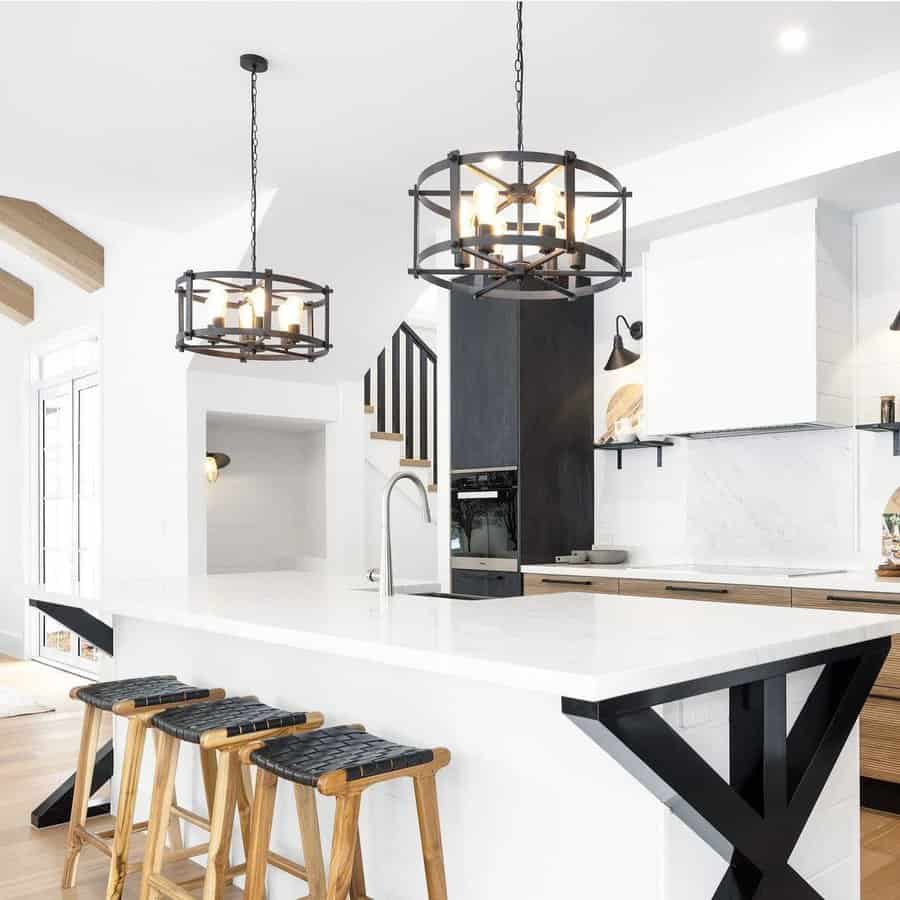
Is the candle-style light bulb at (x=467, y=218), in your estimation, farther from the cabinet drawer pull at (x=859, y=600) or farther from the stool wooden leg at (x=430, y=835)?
the cabinet drawer pull at (x=859, y=600)

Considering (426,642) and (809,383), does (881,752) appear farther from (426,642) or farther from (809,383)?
(426,642)

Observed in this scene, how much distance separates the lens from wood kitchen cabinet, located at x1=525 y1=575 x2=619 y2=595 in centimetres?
471

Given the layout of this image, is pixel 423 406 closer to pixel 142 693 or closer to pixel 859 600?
pixel 859 600

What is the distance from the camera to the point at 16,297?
8062mm

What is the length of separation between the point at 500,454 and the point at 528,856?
319 cm

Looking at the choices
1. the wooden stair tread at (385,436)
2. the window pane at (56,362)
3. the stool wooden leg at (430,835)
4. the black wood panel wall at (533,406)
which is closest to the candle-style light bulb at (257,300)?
the stool wooden leg at (430,835)

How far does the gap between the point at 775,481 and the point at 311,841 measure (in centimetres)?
301

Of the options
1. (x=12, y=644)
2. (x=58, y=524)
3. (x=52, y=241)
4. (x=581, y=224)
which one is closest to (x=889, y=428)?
(x=581, y=224)

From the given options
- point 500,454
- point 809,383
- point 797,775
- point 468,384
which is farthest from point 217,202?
point 797,775

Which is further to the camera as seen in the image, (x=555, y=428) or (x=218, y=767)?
(x=555, y=428)

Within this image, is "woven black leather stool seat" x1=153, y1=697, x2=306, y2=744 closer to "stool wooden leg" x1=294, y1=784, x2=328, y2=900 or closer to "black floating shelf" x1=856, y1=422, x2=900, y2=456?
"stool wooden leg" x1=294, y1=784, x2=328, y2=900

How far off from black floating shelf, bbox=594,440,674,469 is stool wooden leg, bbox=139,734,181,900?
306cm

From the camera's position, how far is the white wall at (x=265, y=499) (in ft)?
23.6

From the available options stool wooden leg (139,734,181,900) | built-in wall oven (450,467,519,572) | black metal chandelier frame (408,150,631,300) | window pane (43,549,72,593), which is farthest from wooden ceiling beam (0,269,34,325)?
black metal chandelier frame (408,150,631,300)
